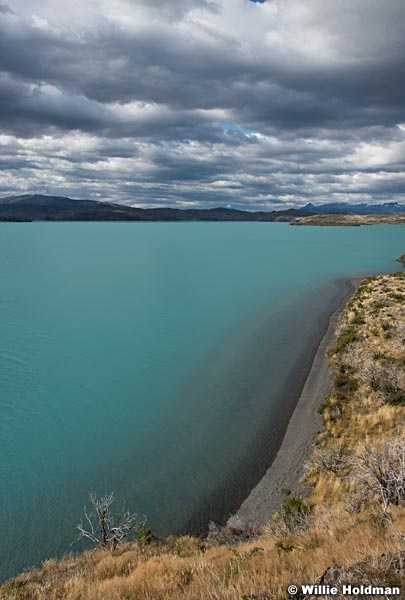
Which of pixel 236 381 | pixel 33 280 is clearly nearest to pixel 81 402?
pixel 236 381

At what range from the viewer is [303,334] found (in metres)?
41.8

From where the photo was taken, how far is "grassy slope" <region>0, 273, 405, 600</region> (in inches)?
289

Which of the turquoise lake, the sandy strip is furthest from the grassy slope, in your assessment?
the turquoise lake

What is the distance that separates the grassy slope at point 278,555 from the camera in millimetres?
7328

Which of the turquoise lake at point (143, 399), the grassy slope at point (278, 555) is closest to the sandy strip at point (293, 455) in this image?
the turquoise lake at point (143, 399)

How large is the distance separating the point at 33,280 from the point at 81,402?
182 ft

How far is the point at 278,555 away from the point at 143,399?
20.6 meters

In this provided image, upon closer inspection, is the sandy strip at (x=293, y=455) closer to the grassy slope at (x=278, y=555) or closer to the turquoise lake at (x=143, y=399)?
the turquoise lake at (x=143, y=399)

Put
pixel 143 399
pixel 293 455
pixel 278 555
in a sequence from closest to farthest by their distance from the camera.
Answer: pixel 278 555 < pixel 293 455 < pixel 143 399

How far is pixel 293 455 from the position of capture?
20719 mm

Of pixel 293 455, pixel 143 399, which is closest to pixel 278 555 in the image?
pixel 293 455

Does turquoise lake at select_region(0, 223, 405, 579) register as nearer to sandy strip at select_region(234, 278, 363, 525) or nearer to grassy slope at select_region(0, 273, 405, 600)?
sandy strip at select_region(234, 278, 363, 525)

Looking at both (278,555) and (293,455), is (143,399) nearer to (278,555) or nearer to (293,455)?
(293,455)

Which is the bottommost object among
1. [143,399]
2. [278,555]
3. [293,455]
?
[293,455]
